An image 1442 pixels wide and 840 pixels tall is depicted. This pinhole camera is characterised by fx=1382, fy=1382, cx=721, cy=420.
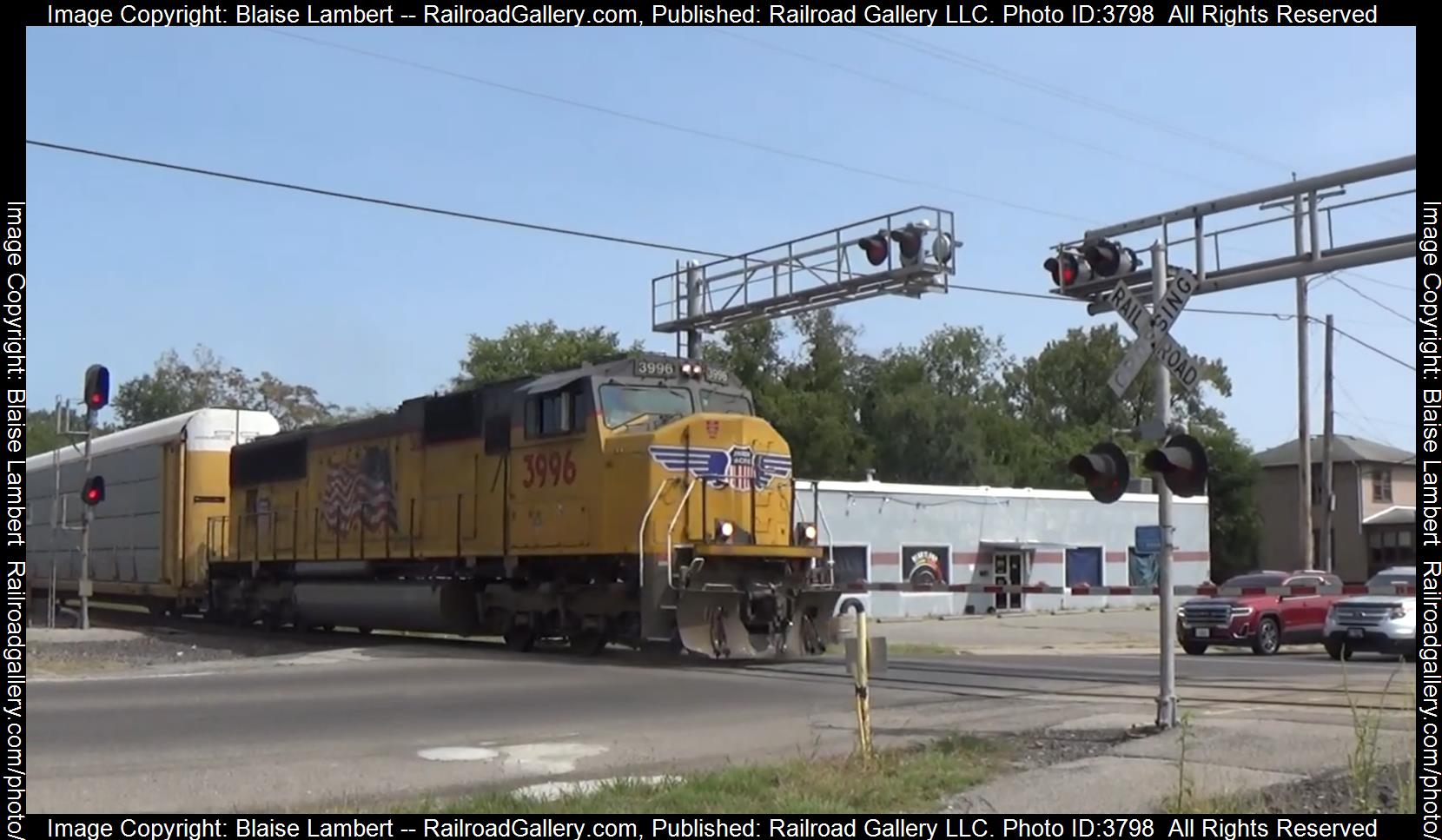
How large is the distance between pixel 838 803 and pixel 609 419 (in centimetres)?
1167

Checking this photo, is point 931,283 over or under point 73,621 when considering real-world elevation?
over

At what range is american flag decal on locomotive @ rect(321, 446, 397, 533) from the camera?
2339 cm

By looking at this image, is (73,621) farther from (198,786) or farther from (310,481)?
(198,786)

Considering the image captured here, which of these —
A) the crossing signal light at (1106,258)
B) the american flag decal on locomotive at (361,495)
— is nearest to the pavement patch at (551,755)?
the crossing signal light at (1106,258)

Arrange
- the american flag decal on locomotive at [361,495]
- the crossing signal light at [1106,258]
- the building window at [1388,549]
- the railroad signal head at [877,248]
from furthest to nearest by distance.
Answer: the building window at [1388,549] < the american flag decal on locomotive at [361,495] < the railroad signal head at [877,248] < the crossing signal light at [1106,258]

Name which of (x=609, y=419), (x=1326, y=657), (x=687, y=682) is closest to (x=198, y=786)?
(x=687, y=682)

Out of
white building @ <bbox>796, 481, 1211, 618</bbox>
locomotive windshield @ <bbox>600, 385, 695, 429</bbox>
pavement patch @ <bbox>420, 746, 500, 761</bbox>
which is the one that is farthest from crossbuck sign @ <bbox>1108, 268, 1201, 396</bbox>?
white building @ <bbox>796, 481, 1211, 618</bbox>

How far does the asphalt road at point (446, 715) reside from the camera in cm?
927

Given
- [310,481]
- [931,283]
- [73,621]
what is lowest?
[73,621]

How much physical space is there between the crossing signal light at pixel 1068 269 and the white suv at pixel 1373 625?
9.20 m

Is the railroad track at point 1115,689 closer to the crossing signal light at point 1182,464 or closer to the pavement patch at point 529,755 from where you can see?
the crossing signal light at point 1182,464

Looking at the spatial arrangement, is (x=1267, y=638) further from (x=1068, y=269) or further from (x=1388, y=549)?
(x=1388, y=549)

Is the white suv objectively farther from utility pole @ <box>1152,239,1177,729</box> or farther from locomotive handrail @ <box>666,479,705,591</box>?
utility pole @ <box>1152,239,1177,729</box>

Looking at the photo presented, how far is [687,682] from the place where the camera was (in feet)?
51.4
